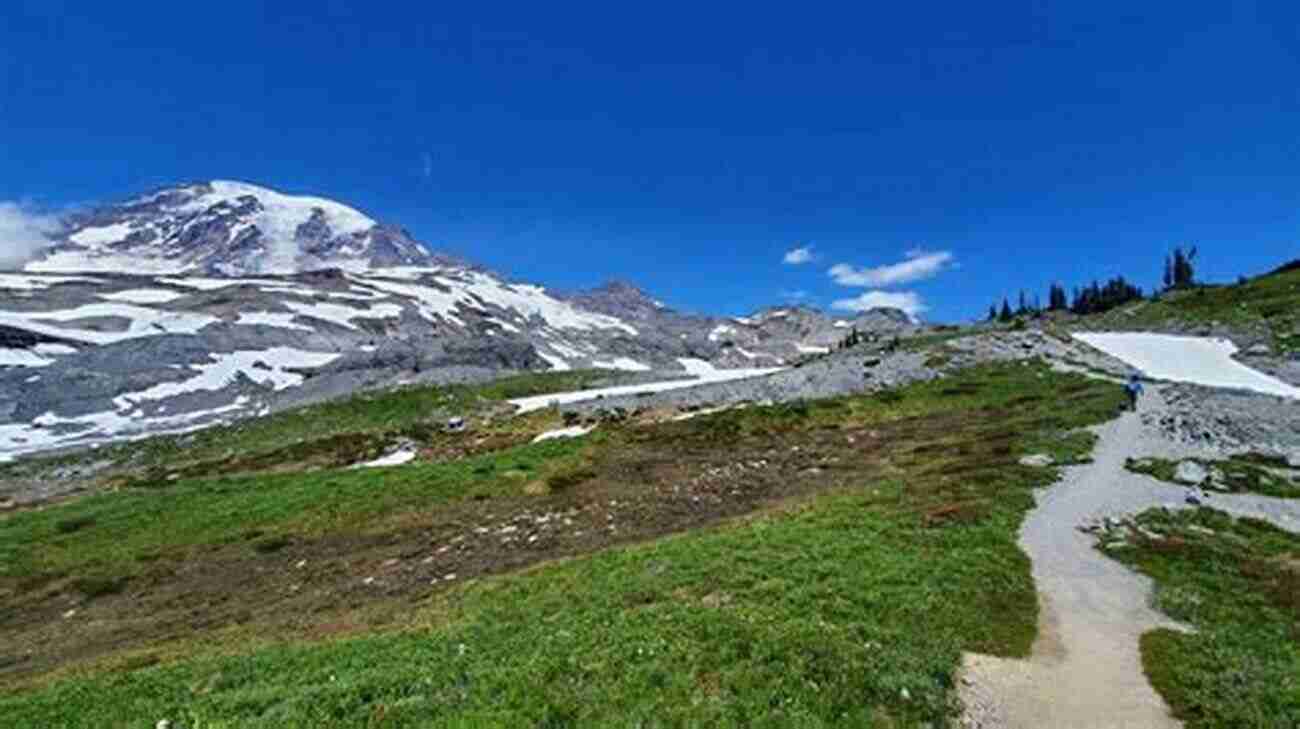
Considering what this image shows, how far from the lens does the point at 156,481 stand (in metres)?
67.4

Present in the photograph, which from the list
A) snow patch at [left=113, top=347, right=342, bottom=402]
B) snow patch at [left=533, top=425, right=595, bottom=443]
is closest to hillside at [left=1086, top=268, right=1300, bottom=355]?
snow patch at [left=533, top=425, right=595, bottom=443]

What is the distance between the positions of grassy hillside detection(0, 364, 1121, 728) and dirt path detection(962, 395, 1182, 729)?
73 cm

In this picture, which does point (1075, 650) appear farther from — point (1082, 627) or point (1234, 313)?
point (1234, 313)

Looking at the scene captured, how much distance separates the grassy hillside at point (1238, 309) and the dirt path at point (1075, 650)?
7936 centimetres

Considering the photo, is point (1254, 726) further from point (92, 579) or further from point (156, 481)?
point (156, 481)

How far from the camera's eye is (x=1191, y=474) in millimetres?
37375

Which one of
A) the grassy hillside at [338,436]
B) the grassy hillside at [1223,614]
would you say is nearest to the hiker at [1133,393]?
the grassy hillside at [1223,614]

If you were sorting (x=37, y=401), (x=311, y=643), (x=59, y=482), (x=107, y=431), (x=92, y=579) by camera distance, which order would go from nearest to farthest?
(x=311, y=643)
(x=92, y=579)
(x=59, y=482)
(x=107, y=431)
(x=37, y=401)

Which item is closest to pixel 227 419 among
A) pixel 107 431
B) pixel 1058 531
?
pixel 107 431

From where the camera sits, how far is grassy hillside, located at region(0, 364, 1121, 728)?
1612cm

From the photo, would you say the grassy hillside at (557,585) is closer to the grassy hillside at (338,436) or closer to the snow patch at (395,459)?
the snow patch at (395,459)

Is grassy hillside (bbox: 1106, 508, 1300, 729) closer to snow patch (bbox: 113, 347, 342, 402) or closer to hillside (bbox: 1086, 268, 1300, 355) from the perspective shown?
hillside (bbox: 1086, 268, 1300, 355)

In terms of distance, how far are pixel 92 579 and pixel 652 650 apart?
35498mm

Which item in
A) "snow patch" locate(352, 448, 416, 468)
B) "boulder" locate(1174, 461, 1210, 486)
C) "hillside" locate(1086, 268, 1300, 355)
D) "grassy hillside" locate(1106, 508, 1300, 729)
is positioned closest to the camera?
"grassy hillside" locate(1106, 508, 1300, 729)
